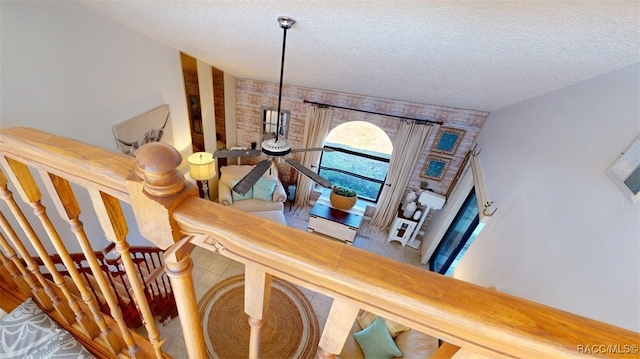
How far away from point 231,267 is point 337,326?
11.5 feet

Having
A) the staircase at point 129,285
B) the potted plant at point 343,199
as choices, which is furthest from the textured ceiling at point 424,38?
the staircase at point 129,285

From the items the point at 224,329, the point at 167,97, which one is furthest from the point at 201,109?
the point at 224,329

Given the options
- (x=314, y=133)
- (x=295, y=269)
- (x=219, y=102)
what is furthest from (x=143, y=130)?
(x=295, y=269)

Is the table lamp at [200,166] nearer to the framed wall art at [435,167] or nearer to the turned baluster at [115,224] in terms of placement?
the turned baluster at [115,224]

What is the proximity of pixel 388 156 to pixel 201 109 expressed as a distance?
10.8 feet

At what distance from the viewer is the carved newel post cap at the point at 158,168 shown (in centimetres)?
40

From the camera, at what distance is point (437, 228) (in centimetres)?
396

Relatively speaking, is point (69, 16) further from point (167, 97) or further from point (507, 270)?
point (507, 270)

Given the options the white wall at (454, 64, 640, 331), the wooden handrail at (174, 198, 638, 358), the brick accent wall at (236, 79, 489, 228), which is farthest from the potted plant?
the wooden handrail at (174, 198, 638, 358)

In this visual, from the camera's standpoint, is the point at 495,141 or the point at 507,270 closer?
the point at 507,270

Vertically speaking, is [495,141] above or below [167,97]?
above

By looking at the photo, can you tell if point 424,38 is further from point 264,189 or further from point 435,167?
point 264,189

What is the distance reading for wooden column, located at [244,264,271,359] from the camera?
0.49 meters

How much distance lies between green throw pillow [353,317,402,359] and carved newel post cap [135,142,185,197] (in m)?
2.59
